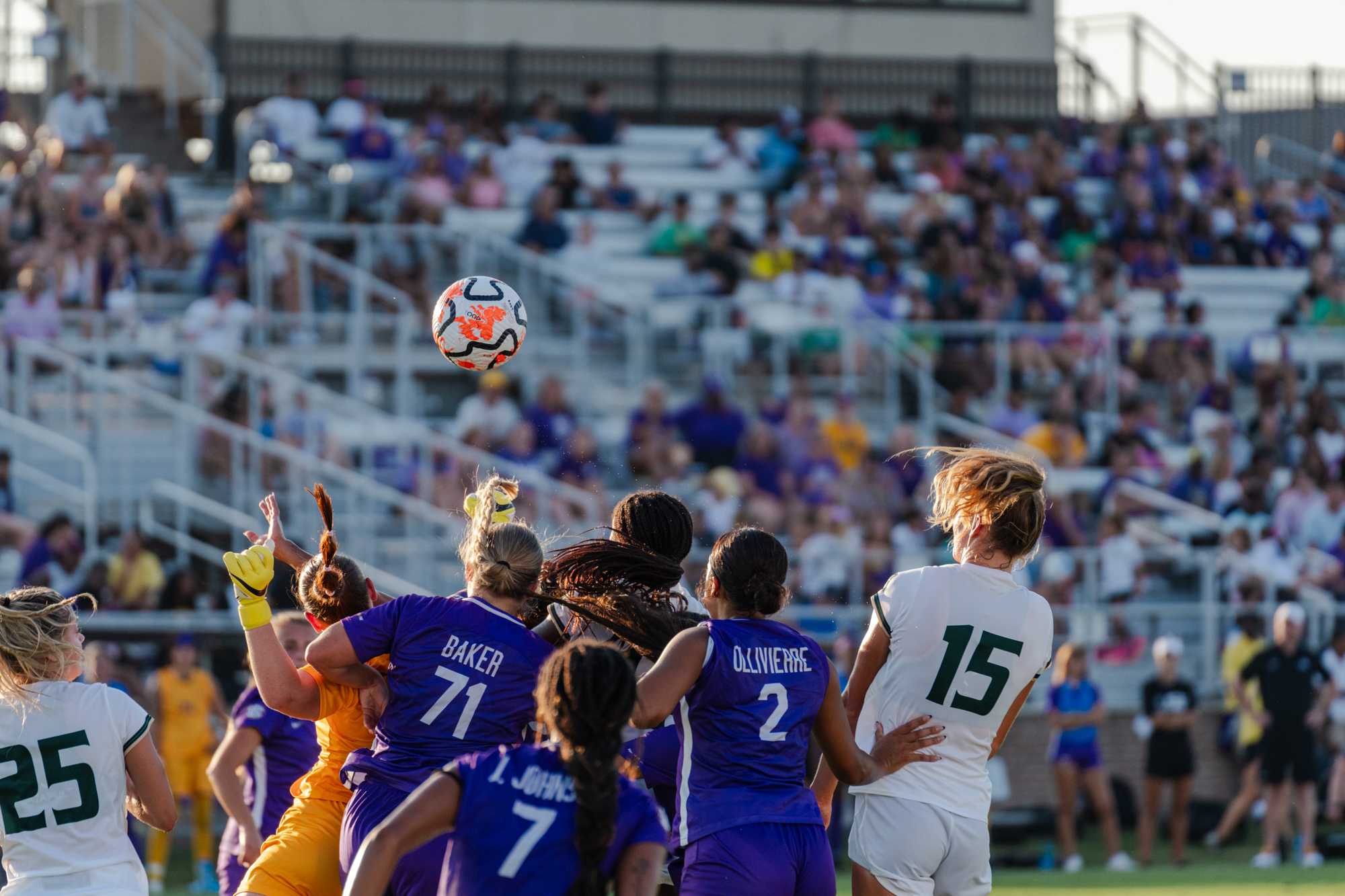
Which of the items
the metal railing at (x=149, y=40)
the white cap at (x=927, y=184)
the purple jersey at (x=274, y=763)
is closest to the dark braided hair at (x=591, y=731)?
the purple jersey at (x=274, y=763)

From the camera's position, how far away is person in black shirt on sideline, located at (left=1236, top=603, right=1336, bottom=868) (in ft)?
46.4

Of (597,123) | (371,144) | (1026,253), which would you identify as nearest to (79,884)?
(371,144)

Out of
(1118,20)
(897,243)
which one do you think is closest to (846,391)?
(897,243)

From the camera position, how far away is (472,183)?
19.1 m

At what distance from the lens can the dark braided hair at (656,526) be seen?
19.1ft

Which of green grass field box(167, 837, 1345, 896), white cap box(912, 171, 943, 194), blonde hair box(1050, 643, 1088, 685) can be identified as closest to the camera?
green grass field box(167, 837, 1345, 896)

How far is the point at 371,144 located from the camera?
19188 millimetres

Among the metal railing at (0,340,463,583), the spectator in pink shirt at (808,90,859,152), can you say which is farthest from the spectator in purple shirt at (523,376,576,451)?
the spectator in pink shirt at (808,90,859,152)

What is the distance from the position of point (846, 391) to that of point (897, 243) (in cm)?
355

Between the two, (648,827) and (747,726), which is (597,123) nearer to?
(747,726)

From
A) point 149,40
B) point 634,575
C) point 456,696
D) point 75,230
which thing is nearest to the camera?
point 456,696

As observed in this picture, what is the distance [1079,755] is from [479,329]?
796 cm

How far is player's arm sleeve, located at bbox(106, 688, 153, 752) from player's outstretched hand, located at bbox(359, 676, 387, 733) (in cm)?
62

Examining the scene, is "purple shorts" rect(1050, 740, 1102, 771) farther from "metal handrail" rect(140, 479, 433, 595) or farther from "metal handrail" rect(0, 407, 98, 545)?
"metal handrail" rect(0, 407, 98, 545)
